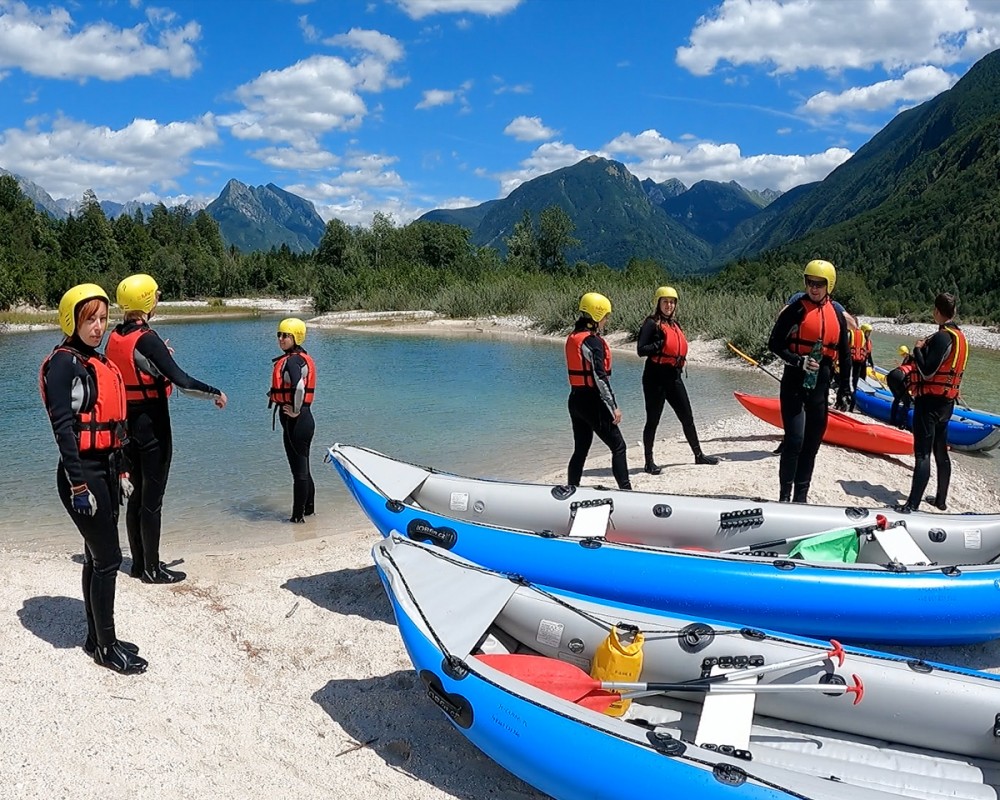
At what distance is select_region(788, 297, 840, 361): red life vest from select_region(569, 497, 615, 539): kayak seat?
2022mm

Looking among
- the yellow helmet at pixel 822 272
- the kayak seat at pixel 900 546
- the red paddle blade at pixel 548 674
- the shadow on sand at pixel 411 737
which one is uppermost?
the yellow helmet at pixel 822 272

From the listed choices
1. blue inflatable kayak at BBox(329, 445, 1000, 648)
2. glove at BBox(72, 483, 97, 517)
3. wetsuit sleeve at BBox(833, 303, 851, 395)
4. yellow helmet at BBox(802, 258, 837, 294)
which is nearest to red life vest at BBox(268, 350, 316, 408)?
blue inflatable kayak at BBox(329, 445, 1000, 648)

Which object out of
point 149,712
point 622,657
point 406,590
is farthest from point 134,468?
point 622,657

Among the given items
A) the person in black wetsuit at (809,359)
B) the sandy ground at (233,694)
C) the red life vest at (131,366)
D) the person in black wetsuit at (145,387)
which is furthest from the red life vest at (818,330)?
the red life vest at (131,366)

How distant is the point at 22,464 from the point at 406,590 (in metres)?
6.67

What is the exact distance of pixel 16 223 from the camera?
49000mm

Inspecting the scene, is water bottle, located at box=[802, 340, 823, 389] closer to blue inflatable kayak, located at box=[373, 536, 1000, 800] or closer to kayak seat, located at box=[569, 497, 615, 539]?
kayak seat, located at box=[569, 497, 615, 539]

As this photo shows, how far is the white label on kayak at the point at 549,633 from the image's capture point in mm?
3328

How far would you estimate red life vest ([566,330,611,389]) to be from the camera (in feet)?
18.7

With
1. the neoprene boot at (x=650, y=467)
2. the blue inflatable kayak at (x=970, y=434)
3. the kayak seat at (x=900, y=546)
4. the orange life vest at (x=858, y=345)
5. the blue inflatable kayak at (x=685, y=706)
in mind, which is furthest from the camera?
the orange life vest at (x=858, y=345)

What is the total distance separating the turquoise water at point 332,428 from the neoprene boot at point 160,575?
3.07 ft

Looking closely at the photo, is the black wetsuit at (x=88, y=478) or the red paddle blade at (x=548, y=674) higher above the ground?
the black wetsuit at (x=88, y=478)

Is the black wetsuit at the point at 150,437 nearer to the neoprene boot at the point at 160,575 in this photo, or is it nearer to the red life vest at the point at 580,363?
the neoprene boot at the point at 160,575

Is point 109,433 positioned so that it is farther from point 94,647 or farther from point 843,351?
point 843,351
